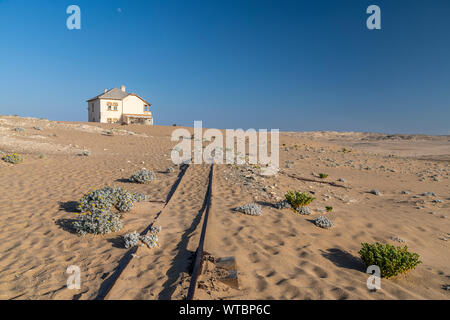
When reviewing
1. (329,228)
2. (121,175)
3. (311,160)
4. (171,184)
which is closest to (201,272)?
(329,228)

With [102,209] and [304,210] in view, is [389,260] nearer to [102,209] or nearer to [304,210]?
[304,210]

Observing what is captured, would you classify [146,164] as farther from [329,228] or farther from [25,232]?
[329,228]

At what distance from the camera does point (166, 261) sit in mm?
4816

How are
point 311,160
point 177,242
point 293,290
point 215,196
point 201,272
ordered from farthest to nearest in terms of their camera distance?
point 311,160, point 215,196, point 177,242, point 201,272, point 293,290

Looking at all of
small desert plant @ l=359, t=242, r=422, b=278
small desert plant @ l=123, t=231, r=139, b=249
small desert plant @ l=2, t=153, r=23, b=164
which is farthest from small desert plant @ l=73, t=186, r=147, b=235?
small desert plant @ l=2, t=153, r=23, b=164

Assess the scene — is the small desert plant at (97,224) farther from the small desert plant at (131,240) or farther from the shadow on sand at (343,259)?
the shadow on sand at (343,259)

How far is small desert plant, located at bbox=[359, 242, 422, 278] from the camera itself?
4.51m

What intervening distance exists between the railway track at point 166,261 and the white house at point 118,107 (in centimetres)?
4065

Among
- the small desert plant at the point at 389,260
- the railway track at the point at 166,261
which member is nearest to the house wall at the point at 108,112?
the railway track at the point at 166,261

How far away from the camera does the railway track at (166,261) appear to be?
12.6 feet

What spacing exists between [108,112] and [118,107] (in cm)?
188

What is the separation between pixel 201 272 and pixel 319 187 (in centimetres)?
910

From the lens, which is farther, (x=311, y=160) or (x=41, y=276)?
(x=311, y=160)

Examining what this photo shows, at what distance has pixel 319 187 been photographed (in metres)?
11.9
